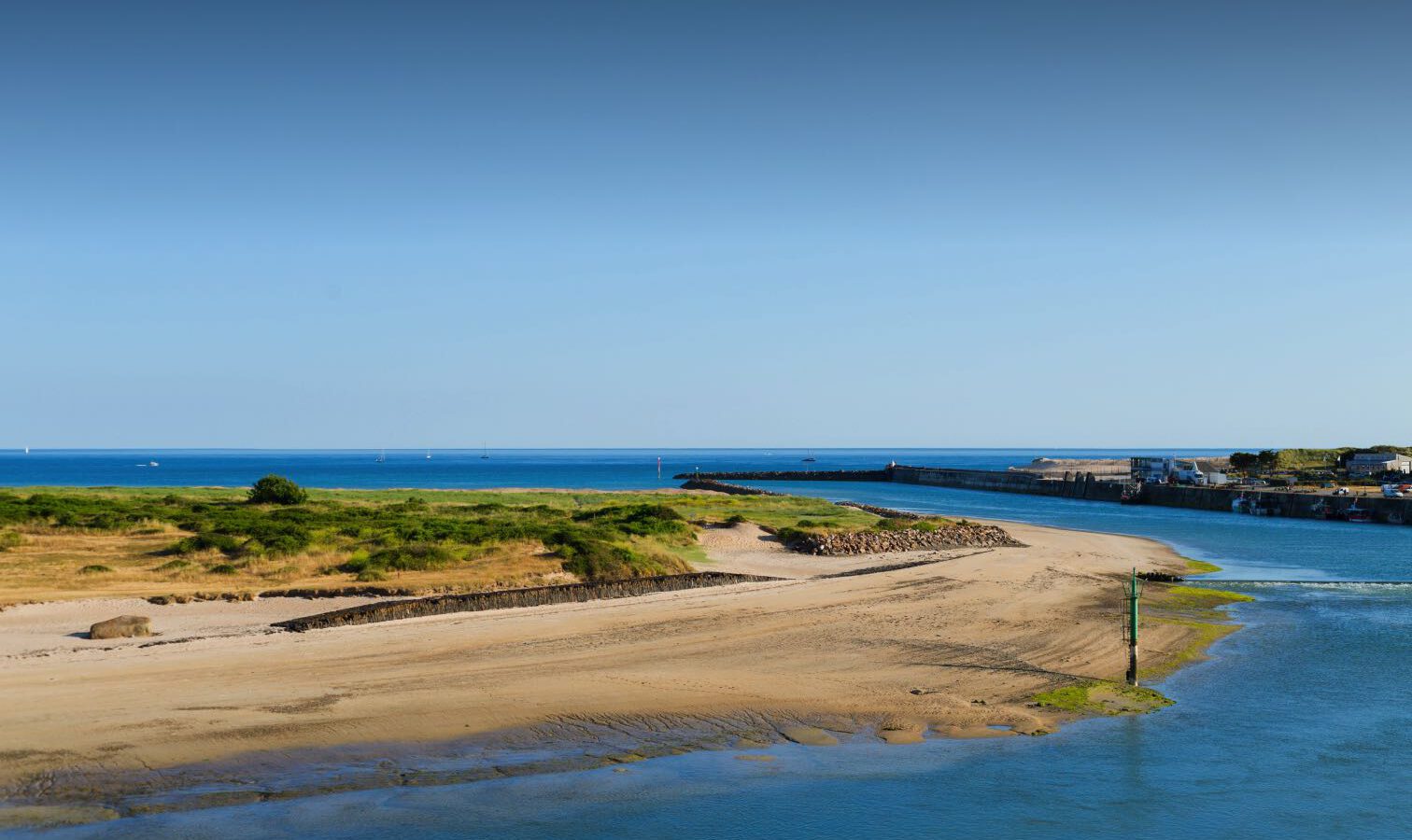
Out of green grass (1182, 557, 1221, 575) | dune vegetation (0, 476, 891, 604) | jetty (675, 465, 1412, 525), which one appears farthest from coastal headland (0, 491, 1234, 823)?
jetty (675, 465, 1412, 525)

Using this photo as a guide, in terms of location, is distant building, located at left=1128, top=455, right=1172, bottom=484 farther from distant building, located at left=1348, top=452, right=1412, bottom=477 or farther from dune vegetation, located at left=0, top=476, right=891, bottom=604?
dune vegetation, located at left=0, top=476, right=891, bottom=604

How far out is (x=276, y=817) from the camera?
15305mm

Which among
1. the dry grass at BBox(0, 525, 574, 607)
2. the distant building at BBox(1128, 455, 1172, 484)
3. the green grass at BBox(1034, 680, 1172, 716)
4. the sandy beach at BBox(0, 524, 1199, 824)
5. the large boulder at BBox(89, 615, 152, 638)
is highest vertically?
the distant building at BBox(1128, 455, 1172, 484)

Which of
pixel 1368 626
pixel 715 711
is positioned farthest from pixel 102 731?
pixel 1368 626

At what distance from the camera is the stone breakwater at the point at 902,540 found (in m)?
51.0

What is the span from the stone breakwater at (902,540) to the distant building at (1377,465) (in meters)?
88.1

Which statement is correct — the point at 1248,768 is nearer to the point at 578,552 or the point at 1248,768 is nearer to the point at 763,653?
the point at 763,653

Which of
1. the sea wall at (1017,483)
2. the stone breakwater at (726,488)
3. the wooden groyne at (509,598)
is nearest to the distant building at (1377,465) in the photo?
the sea wall at (1017,483)

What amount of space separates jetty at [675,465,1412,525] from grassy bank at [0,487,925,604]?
58648mm

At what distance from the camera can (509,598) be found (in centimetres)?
3347

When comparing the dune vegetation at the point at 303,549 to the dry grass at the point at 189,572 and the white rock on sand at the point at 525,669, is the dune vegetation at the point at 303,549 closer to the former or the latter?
the dry grass at the point at 189,572

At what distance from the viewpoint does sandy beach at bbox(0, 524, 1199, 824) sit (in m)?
18.8

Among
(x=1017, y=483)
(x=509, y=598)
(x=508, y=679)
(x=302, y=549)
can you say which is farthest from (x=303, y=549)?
(x=1017, y=483)

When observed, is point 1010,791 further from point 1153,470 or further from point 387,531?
point 1153,470
